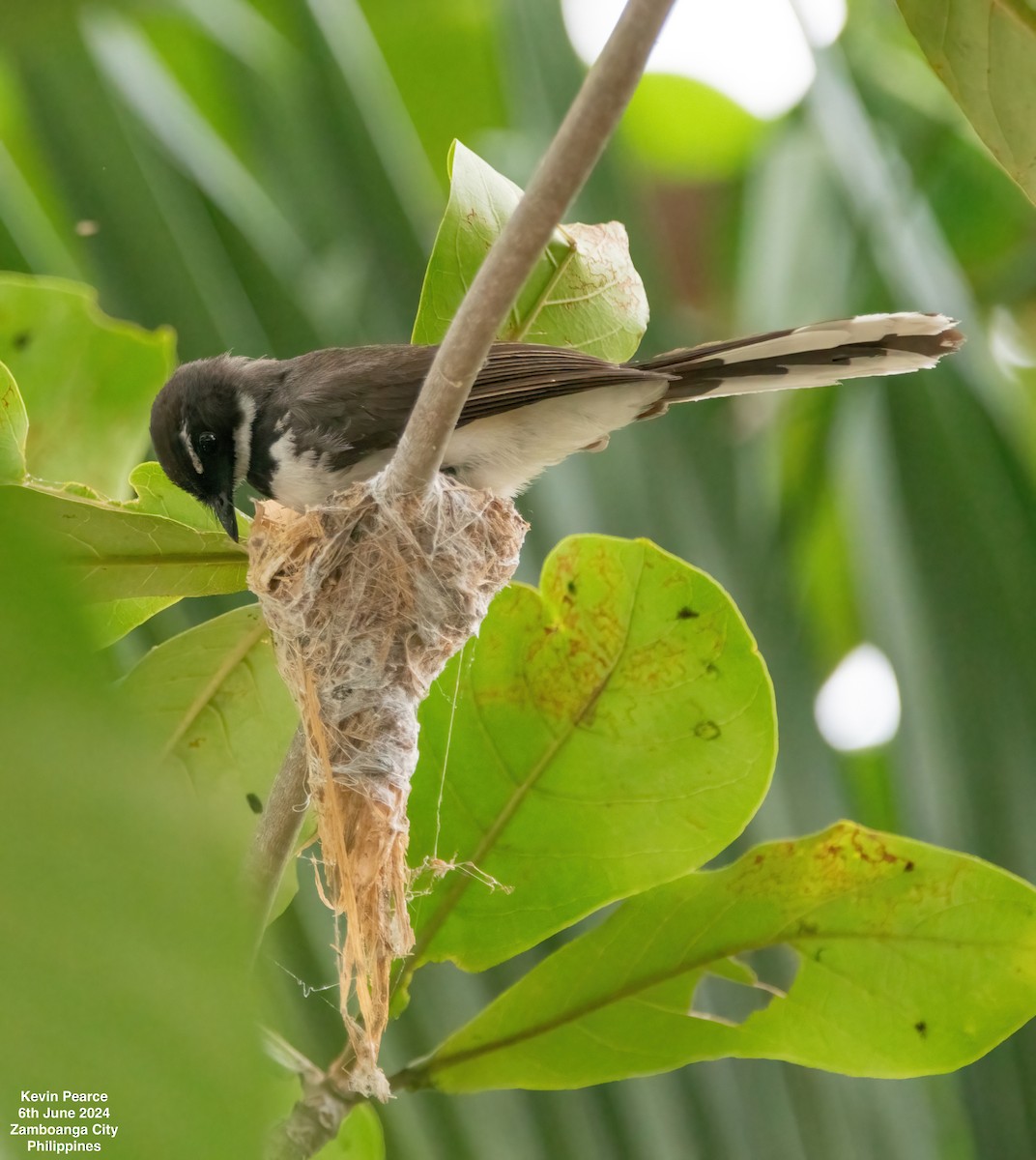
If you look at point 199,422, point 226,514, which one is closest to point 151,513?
point 226,514

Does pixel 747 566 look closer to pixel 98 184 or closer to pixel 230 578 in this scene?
pixel 230 578

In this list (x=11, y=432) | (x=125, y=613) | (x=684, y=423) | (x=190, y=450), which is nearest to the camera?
(x=11, y=432)

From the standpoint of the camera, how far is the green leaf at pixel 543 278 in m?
1.93

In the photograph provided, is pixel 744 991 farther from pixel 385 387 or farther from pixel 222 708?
pixel 385 387

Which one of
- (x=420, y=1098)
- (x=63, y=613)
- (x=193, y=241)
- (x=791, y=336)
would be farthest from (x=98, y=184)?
(x=63, y=613)

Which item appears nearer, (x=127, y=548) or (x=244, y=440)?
(x=127, y=548)

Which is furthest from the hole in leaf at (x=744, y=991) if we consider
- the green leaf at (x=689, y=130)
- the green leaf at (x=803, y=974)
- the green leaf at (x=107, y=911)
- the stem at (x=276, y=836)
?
the green leaf at (x=689, y=130)

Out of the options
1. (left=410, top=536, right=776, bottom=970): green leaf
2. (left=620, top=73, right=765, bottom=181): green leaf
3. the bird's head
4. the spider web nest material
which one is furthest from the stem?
(left=620, top=73, right=765, bottom=181): green leaf

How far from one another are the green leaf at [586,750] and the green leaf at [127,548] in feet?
1.50

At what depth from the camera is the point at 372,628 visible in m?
2.05

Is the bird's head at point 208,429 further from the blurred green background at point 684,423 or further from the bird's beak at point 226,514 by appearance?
the blurred green background at point 684,423

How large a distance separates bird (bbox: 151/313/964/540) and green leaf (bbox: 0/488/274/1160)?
187 centimetres

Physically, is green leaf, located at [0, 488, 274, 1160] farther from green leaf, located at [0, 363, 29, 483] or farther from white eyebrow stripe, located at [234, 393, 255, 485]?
white eyebrow stripe, located at [234, 393, 255, 485]

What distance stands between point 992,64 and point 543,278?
817mm
